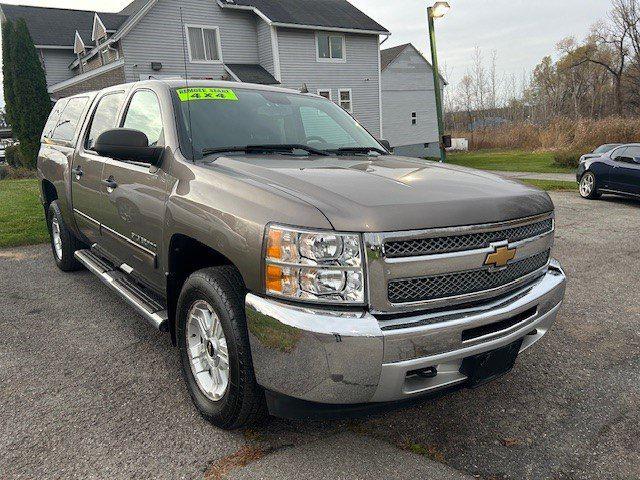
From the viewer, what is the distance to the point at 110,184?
3.52 meters

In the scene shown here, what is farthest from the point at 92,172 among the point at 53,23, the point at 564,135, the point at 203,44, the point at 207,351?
the point at 564,135

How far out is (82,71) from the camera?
2506cm

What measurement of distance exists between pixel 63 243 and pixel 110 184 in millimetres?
2295

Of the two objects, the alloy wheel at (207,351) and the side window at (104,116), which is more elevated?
the side window at (104,116)

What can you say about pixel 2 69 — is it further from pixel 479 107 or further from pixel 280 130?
pixel 479 107

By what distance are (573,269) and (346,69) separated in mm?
21407

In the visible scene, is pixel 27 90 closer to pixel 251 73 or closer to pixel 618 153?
pixel 251 73

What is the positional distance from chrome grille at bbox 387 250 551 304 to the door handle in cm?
232

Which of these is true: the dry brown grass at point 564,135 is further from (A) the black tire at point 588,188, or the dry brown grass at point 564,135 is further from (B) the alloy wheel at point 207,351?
(B) the alloy wheel at point 207,351

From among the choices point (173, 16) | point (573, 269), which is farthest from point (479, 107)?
point (573, 269)

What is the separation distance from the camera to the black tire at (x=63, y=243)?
5.19 metres

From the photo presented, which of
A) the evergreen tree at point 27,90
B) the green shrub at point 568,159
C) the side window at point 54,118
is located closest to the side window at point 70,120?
the side window at point 54,118

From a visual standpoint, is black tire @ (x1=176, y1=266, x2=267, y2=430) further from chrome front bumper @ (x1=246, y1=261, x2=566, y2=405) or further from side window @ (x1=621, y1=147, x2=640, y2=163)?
side window @ (x1=621, y1=147, x2=640, y2=163)

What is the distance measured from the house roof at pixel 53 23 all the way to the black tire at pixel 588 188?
23.7 m
